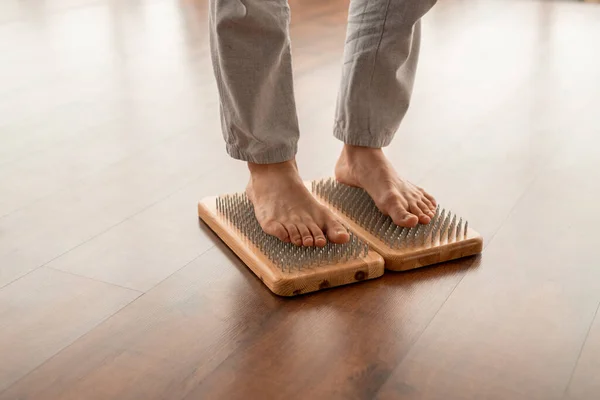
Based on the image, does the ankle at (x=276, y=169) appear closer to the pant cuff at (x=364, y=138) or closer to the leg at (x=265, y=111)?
the leg at (x=265, y=111)

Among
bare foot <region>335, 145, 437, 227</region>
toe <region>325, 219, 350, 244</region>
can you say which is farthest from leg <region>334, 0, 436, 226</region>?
toe <region>325, 219, 350, 244</region>

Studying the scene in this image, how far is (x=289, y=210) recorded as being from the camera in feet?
4.89

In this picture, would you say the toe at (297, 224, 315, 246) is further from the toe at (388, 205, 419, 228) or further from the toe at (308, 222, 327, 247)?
the toe at (388, 205, 419, 228)

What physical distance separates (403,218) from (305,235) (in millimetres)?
175

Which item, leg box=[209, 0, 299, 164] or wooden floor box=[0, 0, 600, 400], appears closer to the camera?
wooden floor box=[0, 0, 600, 400]

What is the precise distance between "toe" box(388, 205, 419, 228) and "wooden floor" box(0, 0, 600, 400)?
0.32 ft

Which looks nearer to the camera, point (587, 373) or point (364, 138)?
point (587, 373)

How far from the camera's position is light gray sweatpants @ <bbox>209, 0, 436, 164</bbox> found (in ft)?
4.67

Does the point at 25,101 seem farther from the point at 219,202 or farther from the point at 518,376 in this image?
the point at 518,376

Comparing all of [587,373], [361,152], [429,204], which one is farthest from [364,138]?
[587,373]

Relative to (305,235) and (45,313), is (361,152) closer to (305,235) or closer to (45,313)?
(305,235)

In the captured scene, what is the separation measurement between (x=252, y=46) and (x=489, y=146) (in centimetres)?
79

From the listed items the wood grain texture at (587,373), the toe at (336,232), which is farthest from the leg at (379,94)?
A: the wood grain texture at (587,373)

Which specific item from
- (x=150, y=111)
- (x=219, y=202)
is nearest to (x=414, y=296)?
(x=219, y=202)
